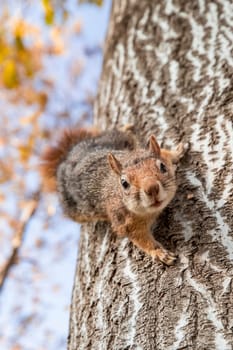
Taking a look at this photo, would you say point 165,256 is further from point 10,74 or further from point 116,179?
point 10,74

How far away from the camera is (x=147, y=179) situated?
99.4 inches

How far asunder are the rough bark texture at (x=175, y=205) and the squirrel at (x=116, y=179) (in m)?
0.09

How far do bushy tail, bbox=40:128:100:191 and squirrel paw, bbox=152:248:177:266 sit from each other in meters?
1.72

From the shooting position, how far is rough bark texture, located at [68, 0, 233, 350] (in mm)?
2100

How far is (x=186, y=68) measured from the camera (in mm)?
3379

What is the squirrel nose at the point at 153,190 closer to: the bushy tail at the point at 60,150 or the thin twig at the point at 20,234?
the bushy tail at the point at 60,150

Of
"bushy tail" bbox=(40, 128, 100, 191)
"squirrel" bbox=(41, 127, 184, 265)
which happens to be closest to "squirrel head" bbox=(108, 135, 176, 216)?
"squirrel" bbox=(41, 127, 184, 265)

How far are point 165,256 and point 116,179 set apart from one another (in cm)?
83

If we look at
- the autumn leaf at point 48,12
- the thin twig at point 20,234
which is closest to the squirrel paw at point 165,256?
the autumn leaf at point 48,12

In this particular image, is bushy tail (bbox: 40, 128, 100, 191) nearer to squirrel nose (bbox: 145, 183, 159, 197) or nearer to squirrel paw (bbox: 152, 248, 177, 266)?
squirrel nose (bbox: 145, 183, 159, 197)

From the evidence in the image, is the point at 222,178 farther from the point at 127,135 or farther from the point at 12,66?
the point at 12,66

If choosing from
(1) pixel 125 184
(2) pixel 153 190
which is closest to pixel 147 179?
(2) pixel 153 190

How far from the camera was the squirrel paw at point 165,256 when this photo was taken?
2324mm

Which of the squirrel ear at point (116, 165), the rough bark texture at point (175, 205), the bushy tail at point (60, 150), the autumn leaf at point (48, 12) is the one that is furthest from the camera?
the autumn leaf at point (48, 12)
